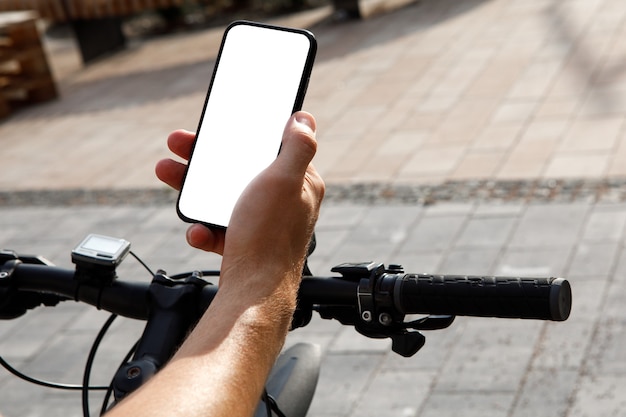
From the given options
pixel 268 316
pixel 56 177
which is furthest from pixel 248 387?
pixel 56 177

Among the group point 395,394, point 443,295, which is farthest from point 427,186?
point 443,295

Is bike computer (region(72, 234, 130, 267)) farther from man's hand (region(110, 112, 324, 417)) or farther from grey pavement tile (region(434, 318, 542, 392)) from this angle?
grey pavement tile (region(434, 318, 542, 392))

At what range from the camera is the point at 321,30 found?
1059 centimetres

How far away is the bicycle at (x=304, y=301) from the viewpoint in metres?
1.31

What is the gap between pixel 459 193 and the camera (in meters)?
5.61

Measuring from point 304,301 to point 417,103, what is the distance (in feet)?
20.0

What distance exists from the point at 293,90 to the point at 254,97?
9 cm

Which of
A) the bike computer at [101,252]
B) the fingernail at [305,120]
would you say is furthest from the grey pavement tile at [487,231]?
the fingernail at [305,120]

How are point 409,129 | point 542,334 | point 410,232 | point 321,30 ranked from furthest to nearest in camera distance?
point 321,30, point 409,129, point 410,232, point 542,334

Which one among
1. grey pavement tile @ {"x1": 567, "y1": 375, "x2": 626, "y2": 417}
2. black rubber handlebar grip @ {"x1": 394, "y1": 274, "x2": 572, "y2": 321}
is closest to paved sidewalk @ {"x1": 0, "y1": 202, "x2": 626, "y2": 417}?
grey pavement tile @ {"x1": 567, "y1": 375, "x2": 626, "y2": 417}

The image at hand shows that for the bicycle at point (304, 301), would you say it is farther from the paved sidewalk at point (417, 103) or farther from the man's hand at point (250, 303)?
the paved sidewalk at point (417, 103)

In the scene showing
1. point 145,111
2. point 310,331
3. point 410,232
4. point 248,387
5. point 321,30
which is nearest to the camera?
point 248,387

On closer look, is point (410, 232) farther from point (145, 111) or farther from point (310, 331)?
point (145, 111)

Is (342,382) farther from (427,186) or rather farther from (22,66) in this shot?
(22,66)
